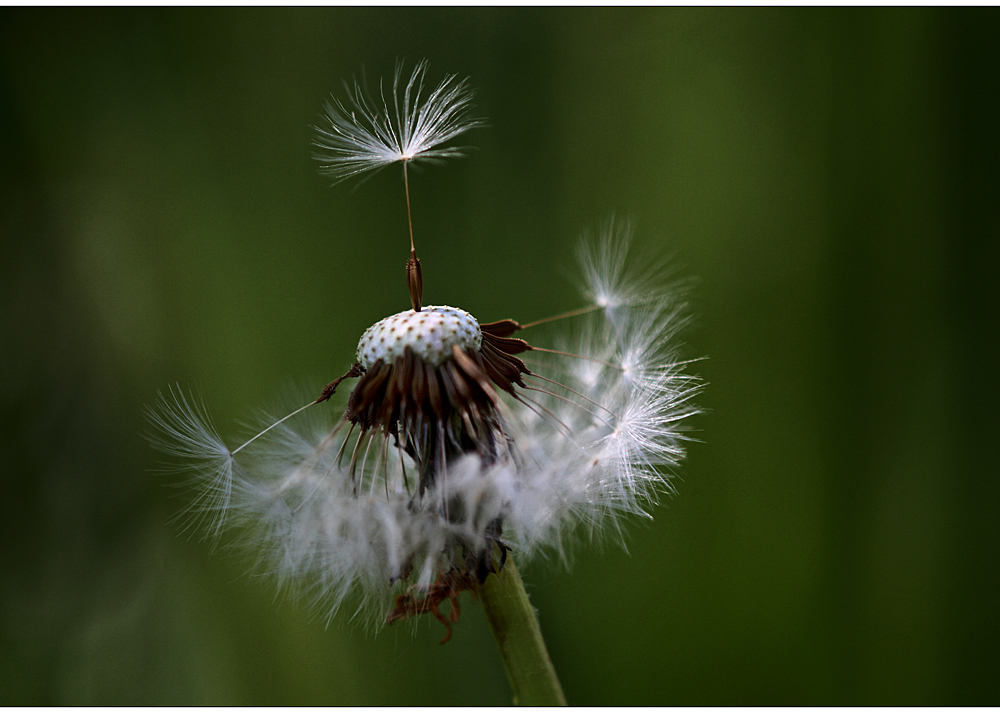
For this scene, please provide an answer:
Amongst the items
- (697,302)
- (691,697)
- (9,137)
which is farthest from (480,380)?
(9,137)

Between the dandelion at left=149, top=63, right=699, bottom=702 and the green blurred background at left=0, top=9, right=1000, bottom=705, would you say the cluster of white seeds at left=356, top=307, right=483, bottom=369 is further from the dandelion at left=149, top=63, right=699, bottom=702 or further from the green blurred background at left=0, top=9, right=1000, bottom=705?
the green blurred background at left=0, top=9, right=1000, bottom=705

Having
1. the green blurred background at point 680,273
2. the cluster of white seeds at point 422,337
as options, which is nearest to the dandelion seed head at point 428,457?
the cluster of white seeds at point 422,337

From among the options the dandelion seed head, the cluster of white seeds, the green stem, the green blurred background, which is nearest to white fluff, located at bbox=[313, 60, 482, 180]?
the dandelion seed head

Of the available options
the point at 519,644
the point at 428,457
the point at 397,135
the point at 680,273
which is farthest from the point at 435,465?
the point at 680,273

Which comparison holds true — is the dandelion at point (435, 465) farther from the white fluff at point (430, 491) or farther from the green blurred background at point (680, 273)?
the green blurred background at point (680, 273)

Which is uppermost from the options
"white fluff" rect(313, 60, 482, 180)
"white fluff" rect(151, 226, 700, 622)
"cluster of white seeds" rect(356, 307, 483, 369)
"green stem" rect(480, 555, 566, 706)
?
"white fluff" rect(313, 60, 482, 180)

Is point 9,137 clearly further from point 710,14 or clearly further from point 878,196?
point 878,196

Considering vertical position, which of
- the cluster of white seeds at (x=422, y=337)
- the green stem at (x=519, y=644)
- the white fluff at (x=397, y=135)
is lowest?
the green stem at (x=519, y=644)
